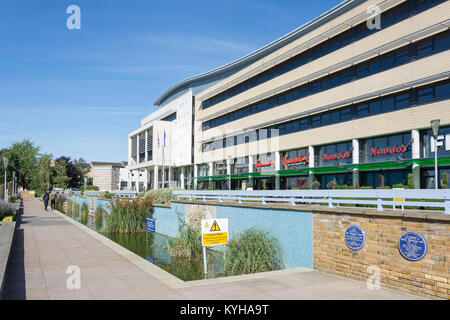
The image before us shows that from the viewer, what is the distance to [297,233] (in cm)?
1120

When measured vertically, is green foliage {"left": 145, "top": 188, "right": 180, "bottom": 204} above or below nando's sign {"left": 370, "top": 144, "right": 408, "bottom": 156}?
below

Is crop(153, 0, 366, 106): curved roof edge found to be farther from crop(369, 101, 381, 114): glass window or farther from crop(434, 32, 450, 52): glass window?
crop(369, 101, 381, 114): glass window

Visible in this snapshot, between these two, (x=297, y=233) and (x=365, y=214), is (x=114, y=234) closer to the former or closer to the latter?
(x=297, y=233)

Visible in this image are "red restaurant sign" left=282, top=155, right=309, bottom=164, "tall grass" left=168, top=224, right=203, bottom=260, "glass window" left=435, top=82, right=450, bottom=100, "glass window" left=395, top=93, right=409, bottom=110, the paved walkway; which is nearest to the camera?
the paved walkway

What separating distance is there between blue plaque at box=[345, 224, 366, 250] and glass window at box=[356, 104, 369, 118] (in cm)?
2199

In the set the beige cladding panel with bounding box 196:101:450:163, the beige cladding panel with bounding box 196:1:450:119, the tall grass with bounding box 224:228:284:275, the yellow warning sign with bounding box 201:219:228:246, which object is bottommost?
the tall grass with bounding box 224:228:284:275

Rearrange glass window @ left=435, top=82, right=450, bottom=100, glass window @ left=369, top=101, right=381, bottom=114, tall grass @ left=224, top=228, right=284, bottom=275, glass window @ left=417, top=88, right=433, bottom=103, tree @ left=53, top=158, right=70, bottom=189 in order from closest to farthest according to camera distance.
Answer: tall grass @ left=224, top=228, right=284, bottom=275 < glass window @ left=435, top=82, right=450, bottom=100 < glass window @ left=417, top=88, right=433, bottom=103 < glass window @ left=369, top=101, right=381, bottom=114 < tree @ left=53, top=158, right=70, bottom=189

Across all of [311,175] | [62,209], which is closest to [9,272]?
[311,175]

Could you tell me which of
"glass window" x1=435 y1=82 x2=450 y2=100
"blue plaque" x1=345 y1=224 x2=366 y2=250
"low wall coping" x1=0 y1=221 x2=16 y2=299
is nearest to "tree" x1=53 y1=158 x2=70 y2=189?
"low wall coping" x1=0 y1=221 x2=16 y2=299

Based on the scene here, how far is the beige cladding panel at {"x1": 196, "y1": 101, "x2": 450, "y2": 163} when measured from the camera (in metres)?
24.5

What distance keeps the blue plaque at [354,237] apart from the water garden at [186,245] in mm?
2818

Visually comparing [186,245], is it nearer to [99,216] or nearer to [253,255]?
[253,255]

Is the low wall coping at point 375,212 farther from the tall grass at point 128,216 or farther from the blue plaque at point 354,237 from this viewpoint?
the tall grass at point 128,216

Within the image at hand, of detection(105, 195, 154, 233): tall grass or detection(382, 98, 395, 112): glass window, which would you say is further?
detection(382, 98, 395, 112): glass window
